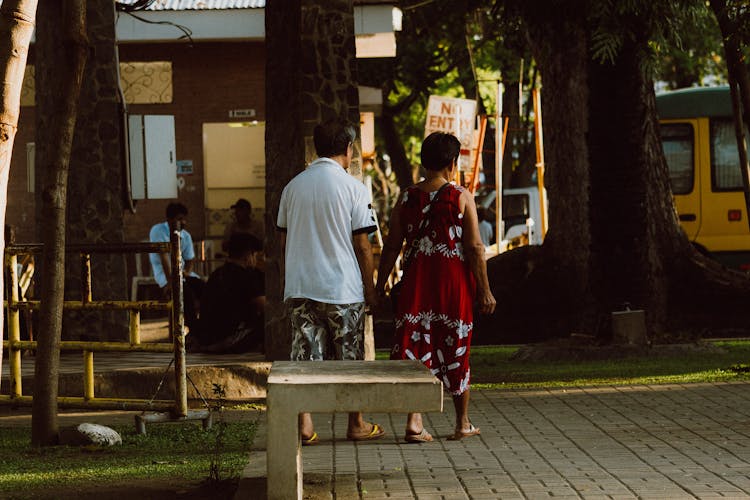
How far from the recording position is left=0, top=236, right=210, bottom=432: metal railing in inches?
366

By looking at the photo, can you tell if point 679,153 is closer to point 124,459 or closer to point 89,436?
point 89,436

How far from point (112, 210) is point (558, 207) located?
5.66 m

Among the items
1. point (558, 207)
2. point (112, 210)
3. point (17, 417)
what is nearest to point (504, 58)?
point (558, 207)

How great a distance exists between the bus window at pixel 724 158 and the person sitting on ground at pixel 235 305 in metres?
12.8

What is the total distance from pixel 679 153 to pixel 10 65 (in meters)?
19.3

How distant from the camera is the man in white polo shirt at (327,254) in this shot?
823 cm

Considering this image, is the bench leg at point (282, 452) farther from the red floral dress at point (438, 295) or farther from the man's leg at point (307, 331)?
the red floral dress at point (438, 295)

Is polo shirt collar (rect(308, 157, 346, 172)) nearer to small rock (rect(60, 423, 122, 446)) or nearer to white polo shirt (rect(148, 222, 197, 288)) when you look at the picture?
small rock (rect(60, 423, 122, 446))

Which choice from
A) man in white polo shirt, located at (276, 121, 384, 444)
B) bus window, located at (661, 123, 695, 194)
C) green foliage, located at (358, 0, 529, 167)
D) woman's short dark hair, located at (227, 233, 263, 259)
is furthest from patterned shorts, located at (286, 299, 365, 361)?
green foliage, located at (358, 0, 529, 167)

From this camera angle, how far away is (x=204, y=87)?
23438 millimetres

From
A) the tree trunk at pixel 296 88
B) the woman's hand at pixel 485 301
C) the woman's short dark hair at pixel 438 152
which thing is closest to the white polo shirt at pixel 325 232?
the woman's short dark hair at pixel 438 152

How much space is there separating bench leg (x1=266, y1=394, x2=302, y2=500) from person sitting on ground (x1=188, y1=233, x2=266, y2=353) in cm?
667

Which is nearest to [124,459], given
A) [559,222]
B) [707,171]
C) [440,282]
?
[440,282]

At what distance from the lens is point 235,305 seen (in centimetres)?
1298
